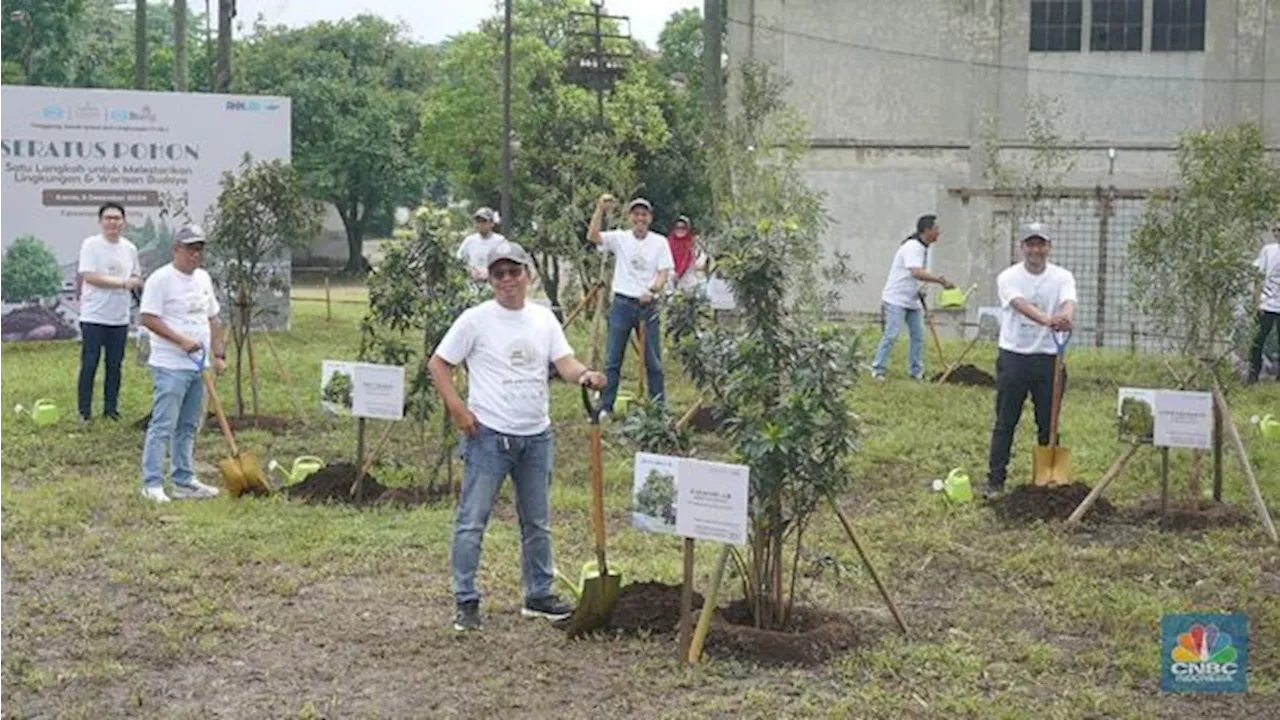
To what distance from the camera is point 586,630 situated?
7.67m

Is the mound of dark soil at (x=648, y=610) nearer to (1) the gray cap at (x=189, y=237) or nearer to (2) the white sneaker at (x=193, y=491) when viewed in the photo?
(2) the white sneaker at (x=193, y=491)

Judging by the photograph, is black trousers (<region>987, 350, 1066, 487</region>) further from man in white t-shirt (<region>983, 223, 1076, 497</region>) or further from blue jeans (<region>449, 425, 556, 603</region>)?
blue jeans (<region>449, 425, 556, 603</region>)

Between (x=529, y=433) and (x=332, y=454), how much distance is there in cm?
552

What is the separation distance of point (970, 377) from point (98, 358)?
8957 mm

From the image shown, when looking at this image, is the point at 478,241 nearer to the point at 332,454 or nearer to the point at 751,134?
the point at 332,454

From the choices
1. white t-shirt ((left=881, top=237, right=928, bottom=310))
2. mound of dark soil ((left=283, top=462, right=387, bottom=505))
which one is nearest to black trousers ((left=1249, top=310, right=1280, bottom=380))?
white t-shirt ((left=881, top=237, right=928, bottom=310))

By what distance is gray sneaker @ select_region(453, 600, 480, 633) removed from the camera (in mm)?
7711

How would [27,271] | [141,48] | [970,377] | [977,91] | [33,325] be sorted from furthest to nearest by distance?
1. [141,48]
2. [977,91]
3. [33,325]
4. [27,271]
5. [970,377]

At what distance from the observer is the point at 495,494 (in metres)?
7.77

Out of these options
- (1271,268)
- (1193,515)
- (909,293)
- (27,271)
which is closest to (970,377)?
(909,293)

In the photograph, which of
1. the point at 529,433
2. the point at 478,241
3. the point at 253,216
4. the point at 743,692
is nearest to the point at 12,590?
the point at 529,433

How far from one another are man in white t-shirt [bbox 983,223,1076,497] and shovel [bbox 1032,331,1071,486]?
0.04 metres

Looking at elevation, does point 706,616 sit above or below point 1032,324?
below

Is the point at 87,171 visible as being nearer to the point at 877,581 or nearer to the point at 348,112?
the point at 877,581
